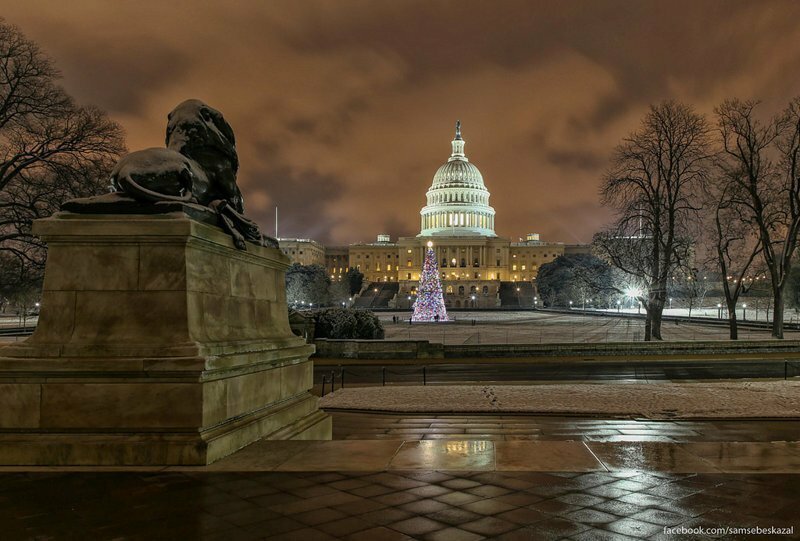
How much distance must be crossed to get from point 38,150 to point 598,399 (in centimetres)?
2767

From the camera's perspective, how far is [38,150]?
1118 inches

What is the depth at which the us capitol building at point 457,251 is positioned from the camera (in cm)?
16512

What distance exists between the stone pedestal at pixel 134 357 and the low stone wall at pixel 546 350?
22726 mm

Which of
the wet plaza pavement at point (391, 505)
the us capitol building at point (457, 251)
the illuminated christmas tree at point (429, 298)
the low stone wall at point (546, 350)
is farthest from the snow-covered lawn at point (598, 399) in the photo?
the us capitol building at point (457, 251)

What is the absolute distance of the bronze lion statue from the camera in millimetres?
6883

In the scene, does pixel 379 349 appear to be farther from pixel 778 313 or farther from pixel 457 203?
pixel 457 203

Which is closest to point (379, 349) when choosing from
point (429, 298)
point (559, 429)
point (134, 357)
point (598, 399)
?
point (598, 399)

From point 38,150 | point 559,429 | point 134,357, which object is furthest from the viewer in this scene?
point 38,150

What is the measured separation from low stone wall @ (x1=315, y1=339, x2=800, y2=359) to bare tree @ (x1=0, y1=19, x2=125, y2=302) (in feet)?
46.9

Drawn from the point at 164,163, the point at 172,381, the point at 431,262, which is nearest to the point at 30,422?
the point at 172,381

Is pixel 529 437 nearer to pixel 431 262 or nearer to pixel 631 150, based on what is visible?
pixel 631 150

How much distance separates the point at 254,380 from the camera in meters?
7.18

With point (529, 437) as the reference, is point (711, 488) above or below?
above

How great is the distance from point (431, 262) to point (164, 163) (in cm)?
6176
